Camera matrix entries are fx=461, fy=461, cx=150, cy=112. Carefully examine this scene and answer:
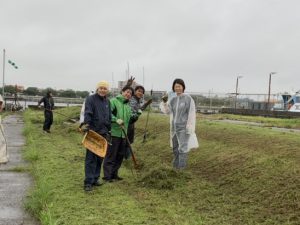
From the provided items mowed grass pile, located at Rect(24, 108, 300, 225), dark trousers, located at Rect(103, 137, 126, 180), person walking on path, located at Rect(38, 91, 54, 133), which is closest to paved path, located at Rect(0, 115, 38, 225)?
mowed grass pile, located at Rect(24, 108, 300, 225)

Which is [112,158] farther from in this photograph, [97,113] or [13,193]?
[13,193]

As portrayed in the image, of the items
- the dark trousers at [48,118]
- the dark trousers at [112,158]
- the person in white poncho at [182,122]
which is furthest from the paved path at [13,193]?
the dark trousers at [48,118]

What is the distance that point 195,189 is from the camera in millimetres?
7453

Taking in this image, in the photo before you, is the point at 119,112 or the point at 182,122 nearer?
the point at 119,112

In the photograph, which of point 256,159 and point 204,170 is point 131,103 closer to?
point 204,170

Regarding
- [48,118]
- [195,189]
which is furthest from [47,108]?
[195,189]

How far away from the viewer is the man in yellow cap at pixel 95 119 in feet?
24.7

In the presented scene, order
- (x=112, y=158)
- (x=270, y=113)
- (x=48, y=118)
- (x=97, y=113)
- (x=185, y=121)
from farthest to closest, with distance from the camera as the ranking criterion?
(x=270, y=113)
(x=48, y=118)
(x=185, y=121)
(x=112, y=158)
(x=97, y=113)

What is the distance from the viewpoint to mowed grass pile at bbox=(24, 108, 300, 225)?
5.92m

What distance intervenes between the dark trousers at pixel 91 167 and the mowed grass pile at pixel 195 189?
0.21 meters

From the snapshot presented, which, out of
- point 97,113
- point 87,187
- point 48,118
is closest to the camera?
point 87,187

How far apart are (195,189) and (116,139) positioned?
1.81m

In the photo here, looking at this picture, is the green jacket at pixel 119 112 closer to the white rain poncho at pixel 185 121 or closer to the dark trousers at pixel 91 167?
the dark trousers at pixel 91 167

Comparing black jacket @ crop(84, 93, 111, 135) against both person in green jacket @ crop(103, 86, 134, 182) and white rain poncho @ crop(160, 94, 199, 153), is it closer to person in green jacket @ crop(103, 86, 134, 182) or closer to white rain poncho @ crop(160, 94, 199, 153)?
person in green jacket @ crop(103, 86, 134, 182)
